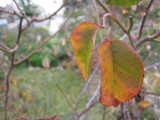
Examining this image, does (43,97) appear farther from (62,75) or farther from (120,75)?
(120,75)

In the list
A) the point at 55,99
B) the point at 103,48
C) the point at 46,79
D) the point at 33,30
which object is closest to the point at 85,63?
the point at 103,48

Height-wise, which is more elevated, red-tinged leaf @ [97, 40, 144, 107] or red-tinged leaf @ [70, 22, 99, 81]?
red-tinged leaf @ [70, 22, 99, 81]

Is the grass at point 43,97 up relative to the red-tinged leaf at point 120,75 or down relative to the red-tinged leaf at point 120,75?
down

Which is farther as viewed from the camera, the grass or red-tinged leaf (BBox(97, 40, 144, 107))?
the grass

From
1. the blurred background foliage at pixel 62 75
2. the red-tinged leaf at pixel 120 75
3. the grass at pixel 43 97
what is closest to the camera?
the red-tinged leaf at pixel 120 75

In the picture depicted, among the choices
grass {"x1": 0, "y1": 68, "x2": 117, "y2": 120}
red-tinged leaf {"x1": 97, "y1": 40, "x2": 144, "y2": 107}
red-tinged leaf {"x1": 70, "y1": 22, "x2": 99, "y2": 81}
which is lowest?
grass {"x1": 0, "y1": 68, "x2": 117, "y2": 120}

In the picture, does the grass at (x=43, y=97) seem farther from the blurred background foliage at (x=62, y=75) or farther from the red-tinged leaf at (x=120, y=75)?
the red-tinged leaf at (x=120, y=75)

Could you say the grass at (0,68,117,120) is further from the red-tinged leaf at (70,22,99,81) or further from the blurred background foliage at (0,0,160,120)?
the red-tinged leaf at (70,22,99,81)

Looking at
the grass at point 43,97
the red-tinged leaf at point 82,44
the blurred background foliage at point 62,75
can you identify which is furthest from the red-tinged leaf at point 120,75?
the grass at point 43,97

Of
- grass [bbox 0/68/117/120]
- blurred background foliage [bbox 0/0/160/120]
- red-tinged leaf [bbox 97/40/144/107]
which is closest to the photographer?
red-tinged leaf [bbox 97/40/144/107]

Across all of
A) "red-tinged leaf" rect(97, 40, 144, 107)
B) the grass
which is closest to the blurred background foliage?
the grass
